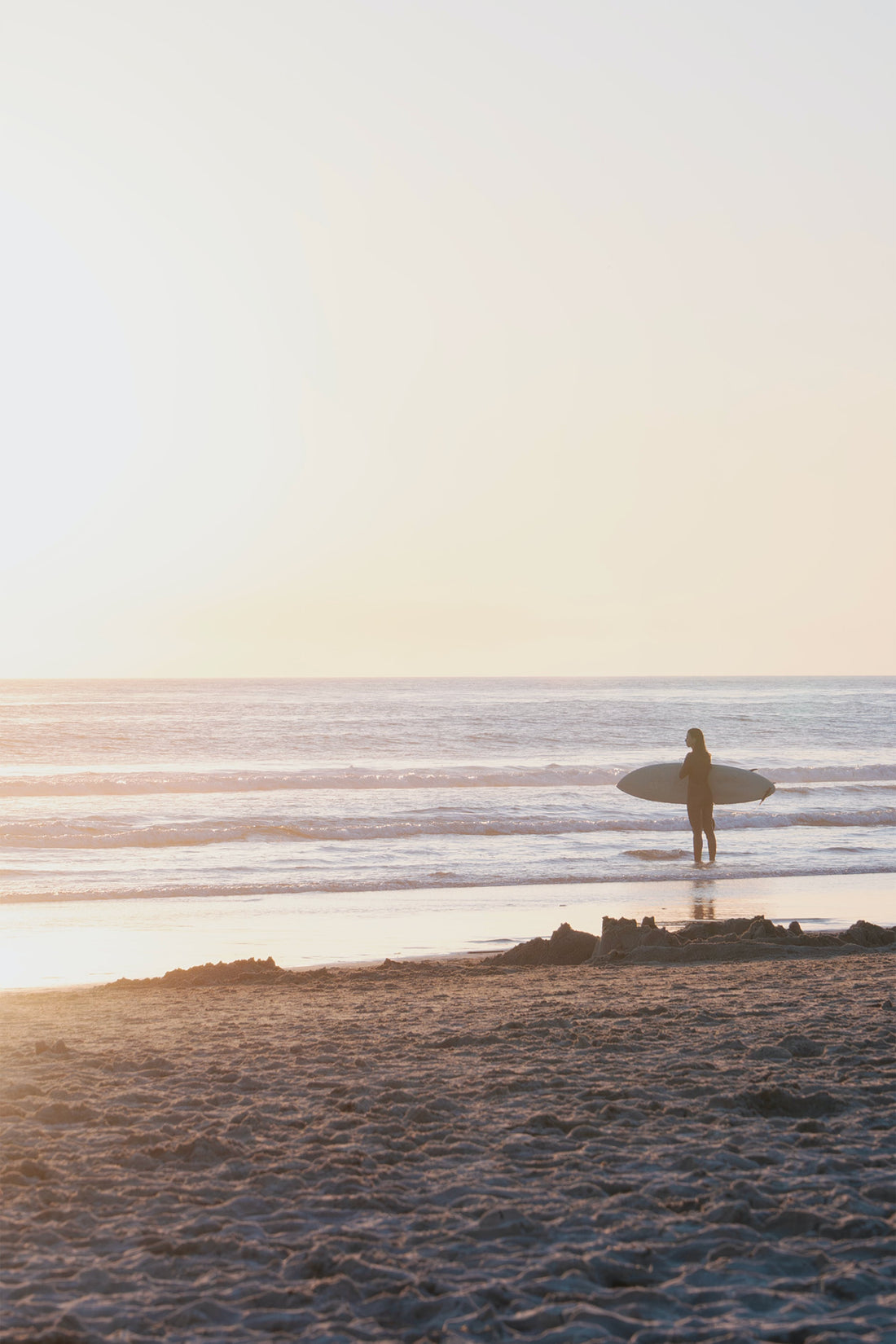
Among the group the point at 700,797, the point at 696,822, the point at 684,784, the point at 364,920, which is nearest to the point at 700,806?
the point at 700,797

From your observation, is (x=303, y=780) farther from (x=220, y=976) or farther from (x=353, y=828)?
(x=220, y=976)

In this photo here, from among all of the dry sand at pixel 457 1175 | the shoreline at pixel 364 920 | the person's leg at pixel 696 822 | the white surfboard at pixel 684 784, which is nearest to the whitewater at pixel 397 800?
the person's leg at pixel 696 822

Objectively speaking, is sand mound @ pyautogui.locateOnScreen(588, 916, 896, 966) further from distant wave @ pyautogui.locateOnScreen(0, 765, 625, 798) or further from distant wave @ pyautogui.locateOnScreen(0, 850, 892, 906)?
distant wave @ pyautogui.locateOnScreen(0, 765, 625, 798)

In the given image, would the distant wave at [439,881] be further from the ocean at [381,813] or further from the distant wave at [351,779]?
the distant wave at [351,779]

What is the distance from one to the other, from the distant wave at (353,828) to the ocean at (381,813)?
0.21ft

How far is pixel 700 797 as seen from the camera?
14703 millimetres

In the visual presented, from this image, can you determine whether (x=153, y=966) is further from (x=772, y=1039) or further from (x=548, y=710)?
(x=548, y=710)

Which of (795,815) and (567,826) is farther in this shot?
(795,815)

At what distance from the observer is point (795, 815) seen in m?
20.0

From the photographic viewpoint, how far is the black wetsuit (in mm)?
14703

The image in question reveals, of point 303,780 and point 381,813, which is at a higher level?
point 303,780

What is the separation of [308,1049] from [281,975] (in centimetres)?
249

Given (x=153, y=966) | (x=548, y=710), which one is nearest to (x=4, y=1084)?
(x=153, y=966)

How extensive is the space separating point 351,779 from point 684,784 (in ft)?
31.4
